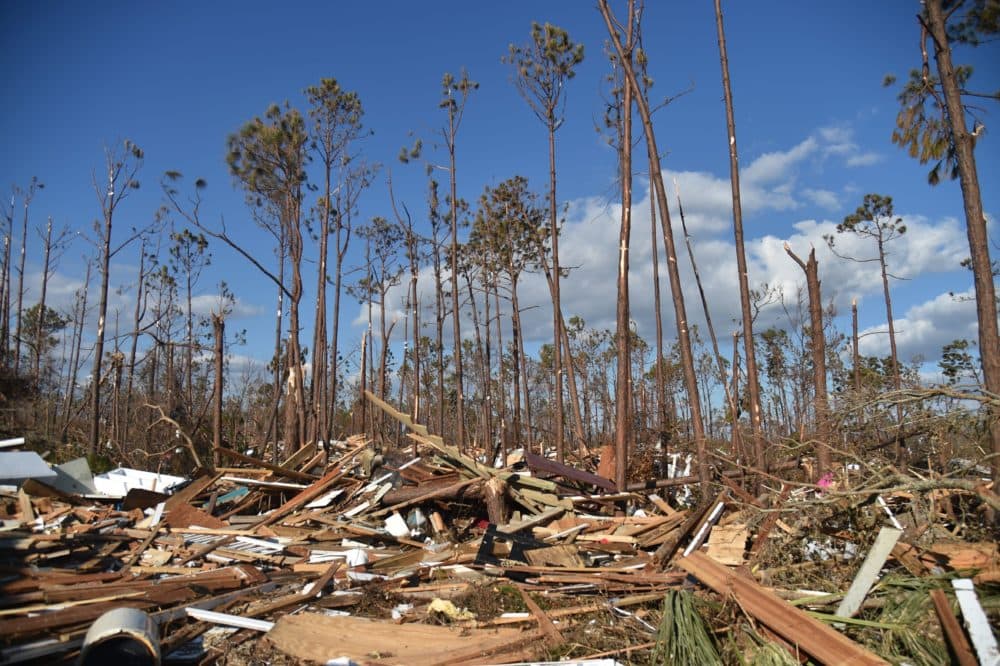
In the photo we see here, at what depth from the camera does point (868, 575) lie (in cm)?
504

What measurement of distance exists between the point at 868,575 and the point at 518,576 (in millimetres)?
3131

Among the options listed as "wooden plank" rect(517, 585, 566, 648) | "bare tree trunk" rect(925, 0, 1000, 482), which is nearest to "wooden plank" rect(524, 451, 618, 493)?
"wooden plank" rect(517, 585, 566, 648)

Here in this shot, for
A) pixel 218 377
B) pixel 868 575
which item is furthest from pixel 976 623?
pixel 218 377

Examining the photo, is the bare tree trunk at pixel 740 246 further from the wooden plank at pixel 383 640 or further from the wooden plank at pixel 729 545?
the wooden plank at pixel 383 640

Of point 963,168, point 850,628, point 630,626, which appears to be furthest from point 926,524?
point 963,168

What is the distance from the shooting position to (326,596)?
654 cm

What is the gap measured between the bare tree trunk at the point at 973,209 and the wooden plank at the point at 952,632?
333cm

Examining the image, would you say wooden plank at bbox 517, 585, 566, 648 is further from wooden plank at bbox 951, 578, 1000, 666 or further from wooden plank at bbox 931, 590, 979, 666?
wooden plank at bbox 951, 578, 1000, 666

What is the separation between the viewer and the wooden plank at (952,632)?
13.3 feet

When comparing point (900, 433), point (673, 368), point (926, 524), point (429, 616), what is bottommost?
point (429, 616)

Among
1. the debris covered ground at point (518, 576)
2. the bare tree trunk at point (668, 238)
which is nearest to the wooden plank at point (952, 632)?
the debris covered ground at point (518, 576)

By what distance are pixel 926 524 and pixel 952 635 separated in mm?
1475

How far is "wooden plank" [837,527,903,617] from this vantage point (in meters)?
4.91

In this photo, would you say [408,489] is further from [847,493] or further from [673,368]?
[673,368]
